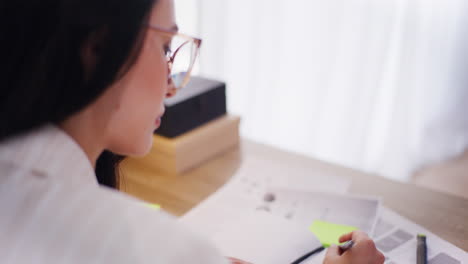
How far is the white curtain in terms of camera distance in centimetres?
226

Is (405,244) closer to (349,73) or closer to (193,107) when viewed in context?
(193,107)

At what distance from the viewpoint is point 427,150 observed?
2.54 m

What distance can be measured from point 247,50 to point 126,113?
6.41 feet

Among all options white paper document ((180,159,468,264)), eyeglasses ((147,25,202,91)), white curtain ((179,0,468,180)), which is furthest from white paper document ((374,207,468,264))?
white curtain ((179,0,468,180))

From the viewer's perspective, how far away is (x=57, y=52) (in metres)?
0.46

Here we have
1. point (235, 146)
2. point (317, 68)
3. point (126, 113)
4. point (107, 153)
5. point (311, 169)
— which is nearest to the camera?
point (126, 113)

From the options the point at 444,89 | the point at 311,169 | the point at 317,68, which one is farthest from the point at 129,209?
the point at 444,89

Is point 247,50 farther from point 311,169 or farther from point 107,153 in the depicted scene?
point 107,153

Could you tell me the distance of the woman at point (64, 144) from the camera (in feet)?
1.49

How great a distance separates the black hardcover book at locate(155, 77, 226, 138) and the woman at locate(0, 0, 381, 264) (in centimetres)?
63

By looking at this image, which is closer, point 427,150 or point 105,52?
point 105,52

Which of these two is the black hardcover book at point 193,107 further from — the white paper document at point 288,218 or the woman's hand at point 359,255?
the woman's hand at point 359,255

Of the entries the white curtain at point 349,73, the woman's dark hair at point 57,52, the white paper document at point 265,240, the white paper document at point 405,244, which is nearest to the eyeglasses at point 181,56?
the woman's dark hair at point 57,52

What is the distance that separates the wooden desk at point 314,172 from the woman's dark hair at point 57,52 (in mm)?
547
